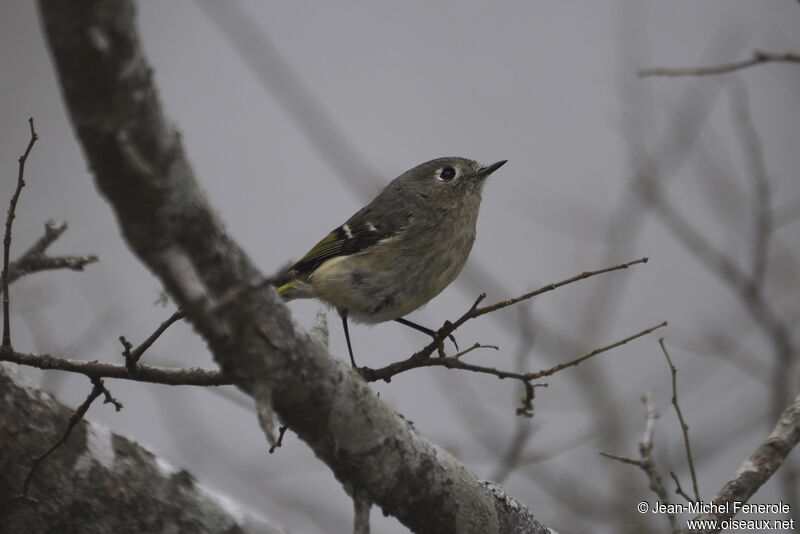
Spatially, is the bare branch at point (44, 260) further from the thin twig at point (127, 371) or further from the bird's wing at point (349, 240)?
the bird's wing at point (349, 240)

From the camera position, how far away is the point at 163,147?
1415 millimetres

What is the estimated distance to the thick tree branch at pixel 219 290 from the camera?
4.20ft

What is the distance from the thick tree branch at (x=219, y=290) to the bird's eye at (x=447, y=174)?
2.22 metres

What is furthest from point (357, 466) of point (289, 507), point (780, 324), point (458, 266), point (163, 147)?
point (780, 324)

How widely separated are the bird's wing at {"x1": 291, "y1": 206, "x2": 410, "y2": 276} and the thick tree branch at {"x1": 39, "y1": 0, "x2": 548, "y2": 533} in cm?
161

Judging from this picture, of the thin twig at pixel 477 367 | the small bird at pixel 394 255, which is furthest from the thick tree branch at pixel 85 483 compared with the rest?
the small bird at pixel 394 255

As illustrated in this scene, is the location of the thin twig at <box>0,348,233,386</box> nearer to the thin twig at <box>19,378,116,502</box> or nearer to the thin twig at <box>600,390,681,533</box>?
the thin twig at <box>19,378,116,502</box>

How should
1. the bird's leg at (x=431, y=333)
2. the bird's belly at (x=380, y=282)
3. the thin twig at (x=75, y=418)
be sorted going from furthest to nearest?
the bird's belly at (x=380, y=282) → the bird's leg at (x=431, y=333) → the thin twig at (x=75, y=418)

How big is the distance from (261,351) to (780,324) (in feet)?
12.8

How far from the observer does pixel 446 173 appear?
429 centimetres

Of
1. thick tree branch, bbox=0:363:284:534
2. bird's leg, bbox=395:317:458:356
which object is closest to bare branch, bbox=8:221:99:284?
thick tree branch, bbox=0:363:284:534

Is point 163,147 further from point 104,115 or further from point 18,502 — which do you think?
point 18,502

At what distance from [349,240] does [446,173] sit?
790mm

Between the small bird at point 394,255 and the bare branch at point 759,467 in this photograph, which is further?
the small bird at point 394,255
